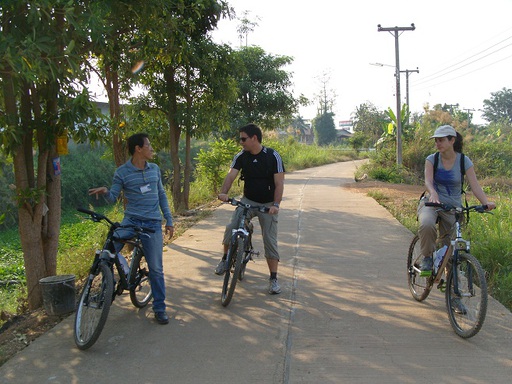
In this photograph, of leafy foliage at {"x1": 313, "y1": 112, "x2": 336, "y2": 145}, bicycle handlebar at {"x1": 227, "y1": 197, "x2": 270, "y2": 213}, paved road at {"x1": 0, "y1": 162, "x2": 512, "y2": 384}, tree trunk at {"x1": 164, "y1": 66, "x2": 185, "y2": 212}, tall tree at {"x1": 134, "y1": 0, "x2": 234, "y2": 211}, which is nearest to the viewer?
paved road at {"x1": 0, "y1": 162, "x2": 512, "y2": 384}

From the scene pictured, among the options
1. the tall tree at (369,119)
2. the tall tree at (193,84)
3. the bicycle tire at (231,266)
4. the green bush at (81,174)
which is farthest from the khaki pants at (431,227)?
the tall tree at (369,119)

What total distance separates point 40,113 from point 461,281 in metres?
4.63

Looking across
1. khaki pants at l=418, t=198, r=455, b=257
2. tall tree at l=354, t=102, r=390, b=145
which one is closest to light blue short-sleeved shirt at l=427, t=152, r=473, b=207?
khaki pants at l=418, t=198, r=455, b=257

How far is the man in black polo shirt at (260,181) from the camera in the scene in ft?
18.5

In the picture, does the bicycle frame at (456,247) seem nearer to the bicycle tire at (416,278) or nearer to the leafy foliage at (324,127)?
the bicycle tire at (416,278)

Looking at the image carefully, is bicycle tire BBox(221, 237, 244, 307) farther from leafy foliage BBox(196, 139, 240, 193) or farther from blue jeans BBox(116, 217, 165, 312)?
leafy foliage BBox(196, 139, 240, 193)

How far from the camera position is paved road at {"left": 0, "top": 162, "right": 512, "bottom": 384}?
3.89 meters

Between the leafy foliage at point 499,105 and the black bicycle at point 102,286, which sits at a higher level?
the leafy foliage at point 499,105

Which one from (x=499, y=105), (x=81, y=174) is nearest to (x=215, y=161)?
(x=81, y=174)

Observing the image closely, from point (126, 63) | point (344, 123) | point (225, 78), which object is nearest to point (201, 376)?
point (126, 63)

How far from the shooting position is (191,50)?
968 centimetres

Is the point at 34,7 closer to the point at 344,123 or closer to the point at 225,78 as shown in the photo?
the point at 225,78

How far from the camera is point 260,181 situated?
18.9ft

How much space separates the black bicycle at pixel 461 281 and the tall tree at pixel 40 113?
3605 mm
